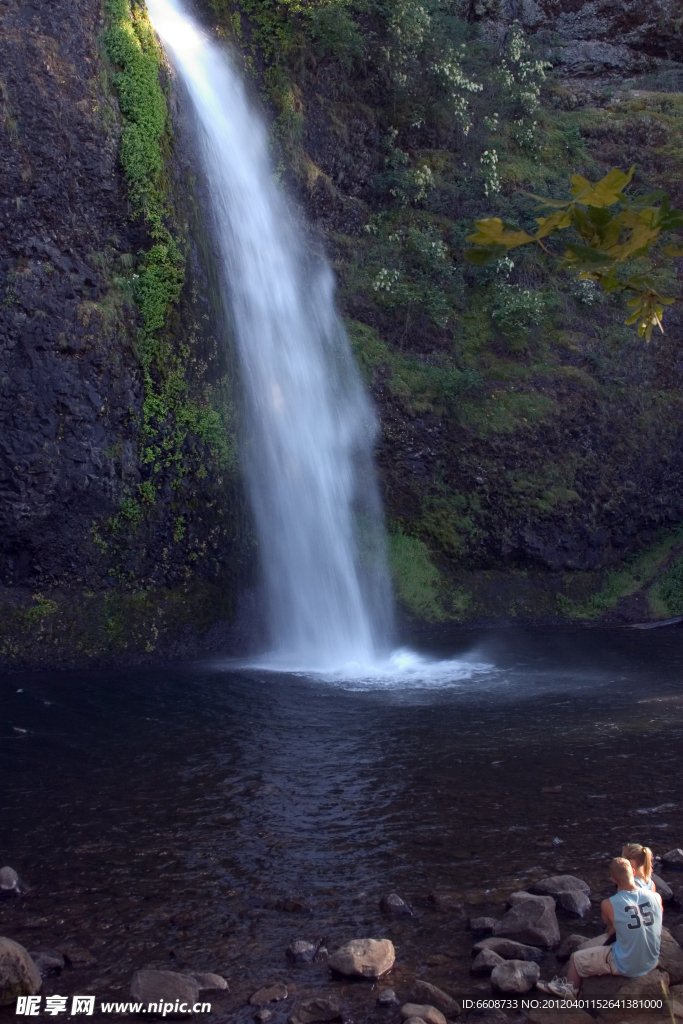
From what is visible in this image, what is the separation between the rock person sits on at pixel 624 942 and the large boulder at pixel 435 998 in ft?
1.50

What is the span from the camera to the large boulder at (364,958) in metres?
4.42

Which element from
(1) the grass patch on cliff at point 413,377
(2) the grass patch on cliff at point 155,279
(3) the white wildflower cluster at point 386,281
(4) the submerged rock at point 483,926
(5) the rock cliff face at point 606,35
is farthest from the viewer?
(5) the rock cliff face at point 606,35

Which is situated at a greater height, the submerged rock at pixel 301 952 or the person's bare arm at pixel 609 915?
the person's bare arm at pixel 609 915

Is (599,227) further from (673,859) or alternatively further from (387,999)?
(673,859)

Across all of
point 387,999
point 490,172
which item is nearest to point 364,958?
point 387,999

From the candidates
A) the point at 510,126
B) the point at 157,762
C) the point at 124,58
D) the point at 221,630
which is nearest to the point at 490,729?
the point at 157,762

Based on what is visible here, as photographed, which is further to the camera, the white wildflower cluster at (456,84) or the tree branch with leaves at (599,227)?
the white wildflower cluster at (456,84)

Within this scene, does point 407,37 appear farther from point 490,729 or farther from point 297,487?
point 490,729

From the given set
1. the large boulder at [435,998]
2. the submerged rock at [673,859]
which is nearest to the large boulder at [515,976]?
the large boulder at [435,998]

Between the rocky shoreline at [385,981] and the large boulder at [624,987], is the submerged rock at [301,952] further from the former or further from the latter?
the large boulder at [624,987]

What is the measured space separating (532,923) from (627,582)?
484 inches

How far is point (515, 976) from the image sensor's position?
4.25 metres

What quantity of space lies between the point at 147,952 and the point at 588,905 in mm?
2520

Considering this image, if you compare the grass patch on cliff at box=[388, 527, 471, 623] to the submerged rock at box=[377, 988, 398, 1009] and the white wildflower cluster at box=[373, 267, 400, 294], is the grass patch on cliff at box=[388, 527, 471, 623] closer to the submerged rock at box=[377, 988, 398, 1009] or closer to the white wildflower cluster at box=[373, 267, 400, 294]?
the white wildflower cluster at box=[373, 267, 400, 294]
